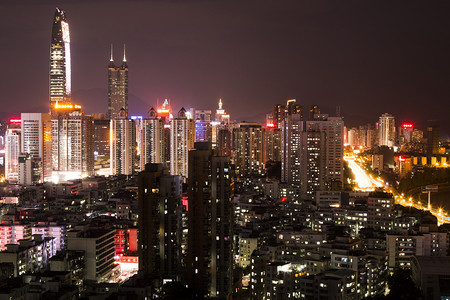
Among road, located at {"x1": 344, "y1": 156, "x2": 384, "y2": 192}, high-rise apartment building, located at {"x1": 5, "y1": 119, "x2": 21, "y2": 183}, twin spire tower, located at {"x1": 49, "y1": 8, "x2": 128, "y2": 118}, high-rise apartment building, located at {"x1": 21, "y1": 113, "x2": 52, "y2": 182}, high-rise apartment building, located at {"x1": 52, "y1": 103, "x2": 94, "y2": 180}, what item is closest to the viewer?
road, located at {"x1": 344, "y1": 156, "x2": 384, "y2": 192}

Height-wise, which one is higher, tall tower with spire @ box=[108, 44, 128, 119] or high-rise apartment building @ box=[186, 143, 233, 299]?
tall tower with spire @ box=[108, 44, 128, 119]

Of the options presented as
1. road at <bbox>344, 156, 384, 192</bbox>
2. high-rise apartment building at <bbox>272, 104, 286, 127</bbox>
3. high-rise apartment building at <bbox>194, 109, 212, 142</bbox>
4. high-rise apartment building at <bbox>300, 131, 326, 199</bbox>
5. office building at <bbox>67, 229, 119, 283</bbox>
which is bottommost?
office building at <bbox>67, 229, 119, 283</bbox>

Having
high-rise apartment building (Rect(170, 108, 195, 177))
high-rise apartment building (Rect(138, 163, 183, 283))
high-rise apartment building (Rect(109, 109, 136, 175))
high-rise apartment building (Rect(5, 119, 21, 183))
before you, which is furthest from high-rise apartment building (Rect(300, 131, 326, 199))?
high-rise apartment building (Rect(5, 119, 21, 183))

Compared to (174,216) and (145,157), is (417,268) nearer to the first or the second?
(174,216)

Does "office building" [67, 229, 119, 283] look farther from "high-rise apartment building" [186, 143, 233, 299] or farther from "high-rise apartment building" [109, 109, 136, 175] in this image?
"high-rise apartment building" [109, 109, 136, 175]

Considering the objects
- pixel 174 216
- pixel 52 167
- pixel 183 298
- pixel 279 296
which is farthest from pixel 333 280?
pixel 52 167
